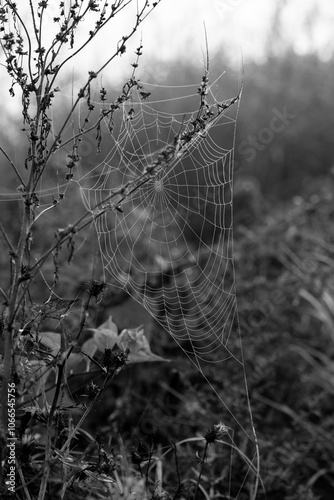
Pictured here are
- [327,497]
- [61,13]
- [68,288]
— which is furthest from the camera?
[68,288]

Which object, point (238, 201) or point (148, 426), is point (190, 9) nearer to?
point (238, 201)

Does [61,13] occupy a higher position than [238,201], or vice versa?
[238,201]

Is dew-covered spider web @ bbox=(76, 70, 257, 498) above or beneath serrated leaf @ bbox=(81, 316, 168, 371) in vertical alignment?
above

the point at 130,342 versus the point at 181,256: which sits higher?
the point at 181,256

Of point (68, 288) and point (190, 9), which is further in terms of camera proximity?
point (190, 9)

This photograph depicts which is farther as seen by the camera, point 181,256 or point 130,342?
point 181,256

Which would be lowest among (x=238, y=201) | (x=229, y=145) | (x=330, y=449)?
(x=330, y=449)

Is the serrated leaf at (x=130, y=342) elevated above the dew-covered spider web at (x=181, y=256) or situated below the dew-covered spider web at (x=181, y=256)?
below

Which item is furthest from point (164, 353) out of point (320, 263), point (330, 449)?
point (320, 263)

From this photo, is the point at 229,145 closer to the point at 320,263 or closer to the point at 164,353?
the point at 320,263

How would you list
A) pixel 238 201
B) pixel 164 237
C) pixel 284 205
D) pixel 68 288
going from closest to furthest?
pixel 68 288 → pixel 164 237 → pixel 238 201 → pixel 284 205
